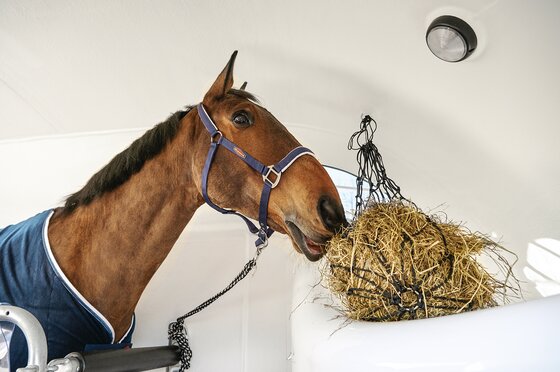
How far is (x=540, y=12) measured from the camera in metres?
1.33

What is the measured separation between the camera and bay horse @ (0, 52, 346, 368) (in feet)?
3.61

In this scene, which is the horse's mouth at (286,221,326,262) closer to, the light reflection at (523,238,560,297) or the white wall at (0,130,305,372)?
the white wall at (0,130,305,372)

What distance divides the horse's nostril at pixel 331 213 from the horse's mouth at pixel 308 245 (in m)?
0.06

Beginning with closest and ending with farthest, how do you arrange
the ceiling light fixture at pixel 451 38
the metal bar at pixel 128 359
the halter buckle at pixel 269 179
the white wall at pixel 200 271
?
the metal bar at pixel 128 359
the halter buckle at pixel 269 179
the ceiling light fixture at pixel 451 38
the white wall at pixel 200 271

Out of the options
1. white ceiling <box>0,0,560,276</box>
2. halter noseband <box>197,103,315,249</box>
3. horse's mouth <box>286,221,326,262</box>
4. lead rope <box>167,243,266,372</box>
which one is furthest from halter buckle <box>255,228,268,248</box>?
white ceiling <box>0,0,560,276</box>

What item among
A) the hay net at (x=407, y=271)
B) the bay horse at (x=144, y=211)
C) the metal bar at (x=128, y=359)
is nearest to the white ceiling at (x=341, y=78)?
the bay horse at (x=144, y=211)

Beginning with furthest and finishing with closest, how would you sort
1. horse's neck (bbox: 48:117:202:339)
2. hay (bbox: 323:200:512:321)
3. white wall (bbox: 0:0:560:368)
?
white wall (bbox: 0:0:560:368), horse's neck (bbox: 48:117:202:339), hay (bbox: 323:200:512:321)

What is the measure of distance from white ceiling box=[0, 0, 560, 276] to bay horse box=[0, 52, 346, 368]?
1.66 ft

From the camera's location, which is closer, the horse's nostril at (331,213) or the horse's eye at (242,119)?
the horse's nostril at (331,213)

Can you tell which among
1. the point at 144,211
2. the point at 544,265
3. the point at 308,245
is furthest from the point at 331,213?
the point at 544,265

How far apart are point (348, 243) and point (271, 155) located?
1.14 feet

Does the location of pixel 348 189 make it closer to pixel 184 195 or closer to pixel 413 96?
pixel 413 96

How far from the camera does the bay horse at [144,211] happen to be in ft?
3.61

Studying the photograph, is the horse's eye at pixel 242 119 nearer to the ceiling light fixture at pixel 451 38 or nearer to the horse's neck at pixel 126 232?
the horse's neck at pixel 126 232
